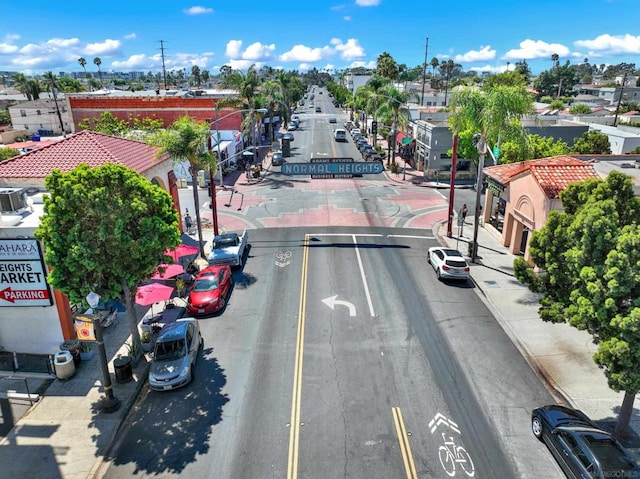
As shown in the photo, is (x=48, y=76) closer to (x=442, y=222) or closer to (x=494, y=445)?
(x=442, y=222)

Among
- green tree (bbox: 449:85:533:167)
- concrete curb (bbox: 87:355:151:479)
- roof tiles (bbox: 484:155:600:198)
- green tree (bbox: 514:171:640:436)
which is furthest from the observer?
roof tiles (bbox: 484:155:600:198)

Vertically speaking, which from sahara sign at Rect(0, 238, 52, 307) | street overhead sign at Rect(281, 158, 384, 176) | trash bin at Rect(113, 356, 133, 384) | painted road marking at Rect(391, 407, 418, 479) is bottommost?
painted road marking at Rect(391, 407, 418, 479)

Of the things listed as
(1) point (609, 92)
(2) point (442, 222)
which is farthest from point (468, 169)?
(1) point (609, 92)

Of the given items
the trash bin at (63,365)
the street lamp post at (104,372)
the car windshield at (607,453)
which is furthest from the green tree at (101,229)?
the car windshield at (607,453)

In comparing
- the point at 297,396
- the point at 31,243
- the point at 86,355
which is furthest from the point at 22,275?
the point at 297,396

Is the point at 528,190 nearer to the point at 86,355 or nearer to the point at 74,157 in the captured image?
the point at 86,355

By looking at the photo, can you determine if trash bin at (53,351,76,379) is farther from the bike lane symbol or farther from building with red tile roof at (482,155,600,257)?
building with red tile roof at (482,155,600,257)

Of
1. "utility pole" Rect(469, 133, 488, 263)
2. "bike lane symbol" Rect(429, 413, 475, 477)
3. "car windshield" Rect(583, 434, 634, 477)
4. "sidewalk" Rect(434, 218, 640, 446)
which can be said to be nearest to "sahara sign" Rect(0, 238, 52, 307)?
"bike lane symbol" Rect(429, 413, 475, 477)
